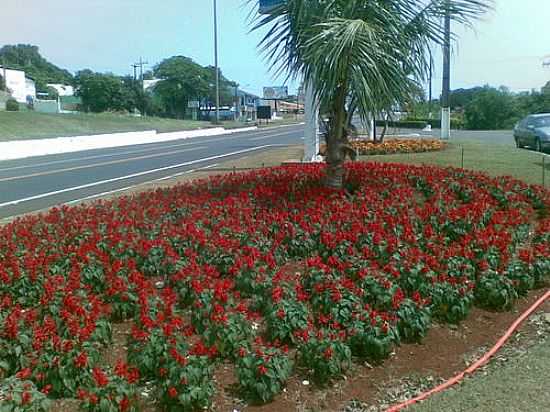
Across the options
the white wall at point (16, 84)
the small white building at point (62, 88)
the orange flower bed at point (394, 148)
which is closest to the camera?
the orange flower bed at point (394, 148)

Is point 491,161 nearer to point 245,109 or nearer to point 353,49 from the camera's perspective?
point 353,49

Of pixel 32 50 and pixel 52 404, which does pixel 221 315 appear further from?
pixel 32 50

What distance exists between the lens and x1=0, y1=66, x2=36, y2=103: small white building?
84.4 meters

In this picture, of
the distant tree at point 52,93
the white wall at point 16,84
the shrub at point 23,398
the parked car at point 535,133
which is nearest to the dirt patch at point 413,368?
the shrub at point 23,398

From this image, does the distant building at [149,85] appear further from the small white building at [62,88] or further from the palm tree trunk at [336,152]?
the palm tree trunk at [336,152]

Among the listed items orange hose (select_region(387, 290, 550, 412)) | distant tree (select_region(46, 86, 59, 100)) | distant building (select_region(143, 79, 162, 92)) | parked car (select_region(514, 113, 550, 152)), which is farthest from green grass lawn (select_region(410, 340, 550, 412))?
distant tree (select_region(46, 86, 59, 100))

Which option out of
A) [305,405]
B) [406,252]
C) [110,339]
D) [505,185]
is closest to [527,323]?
[406,252]

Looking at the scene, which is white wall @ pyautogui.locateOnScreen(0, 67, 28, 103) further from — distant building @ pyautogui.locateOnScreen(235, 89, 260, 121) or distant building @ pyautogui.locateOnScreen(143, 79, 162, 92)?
distant building @ pyautogui.locateOnScreen(235, 89, 260, 121)

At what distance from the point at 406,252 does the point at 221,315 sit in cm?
242

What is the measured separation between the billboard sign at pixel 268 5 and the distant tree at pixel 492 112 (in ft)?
159

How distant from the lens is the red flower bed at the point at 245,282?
4008 mm

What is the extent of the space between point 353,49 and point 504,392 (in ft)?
17.6

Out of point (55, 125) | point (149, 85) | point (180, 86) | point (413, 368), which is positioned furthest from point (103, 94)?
point (413, 368)

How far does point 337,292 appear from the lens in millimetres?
5062
